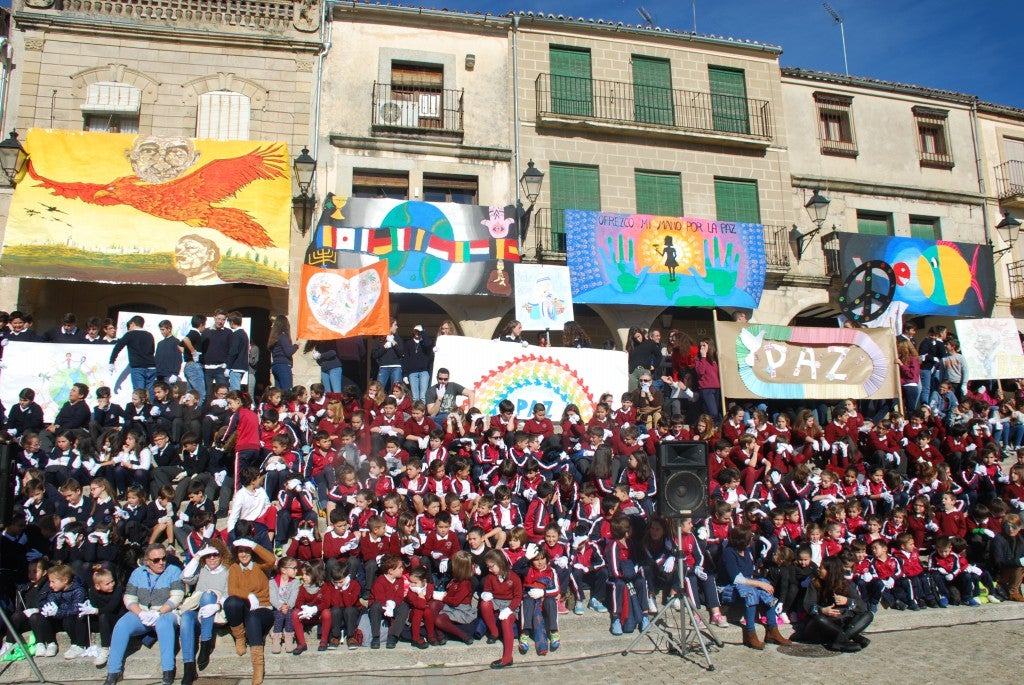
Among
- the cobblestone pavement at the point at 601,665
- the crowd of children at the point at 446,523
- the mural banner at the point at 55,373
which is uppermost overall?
the mural banner at the point at 55,373

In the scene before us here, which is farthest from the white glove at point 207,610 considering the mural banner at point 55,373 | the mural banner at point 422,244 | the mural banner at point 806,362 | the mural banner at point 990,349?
the mural banner at point 990,349

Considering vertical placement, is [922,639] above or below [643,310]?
below

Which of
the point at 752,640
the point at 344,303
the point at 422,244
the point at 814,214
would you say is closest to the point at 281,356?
the point at 344,303

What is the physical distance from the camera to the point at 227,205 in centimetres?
1520

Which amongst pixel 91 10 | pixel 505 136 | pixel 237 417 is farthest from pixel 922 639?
pixel 91 10

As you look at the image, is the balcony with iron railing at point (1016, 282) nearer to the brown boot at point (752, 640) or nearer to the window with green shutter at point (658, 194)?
the window with green shutter at point (658, 194)

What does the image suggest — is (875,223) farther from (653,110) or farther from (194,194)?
(194,194)

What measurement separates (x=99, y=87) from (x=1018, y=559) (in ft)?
59.4

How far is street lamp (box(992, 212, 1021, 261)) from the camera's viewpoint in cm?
2002

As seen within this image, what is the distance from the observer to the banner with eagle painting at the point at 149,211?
46.6 ft

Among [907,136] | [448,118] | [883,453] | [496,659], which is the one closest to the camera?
[496,659]

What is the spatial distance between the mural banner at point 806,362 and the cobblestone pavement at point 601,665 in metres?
6.23

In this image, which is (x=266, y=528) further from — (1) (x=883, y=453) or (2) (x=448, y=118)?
(2) (x=448, y=118)

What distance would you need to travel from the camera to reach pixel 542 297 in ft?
52.1
